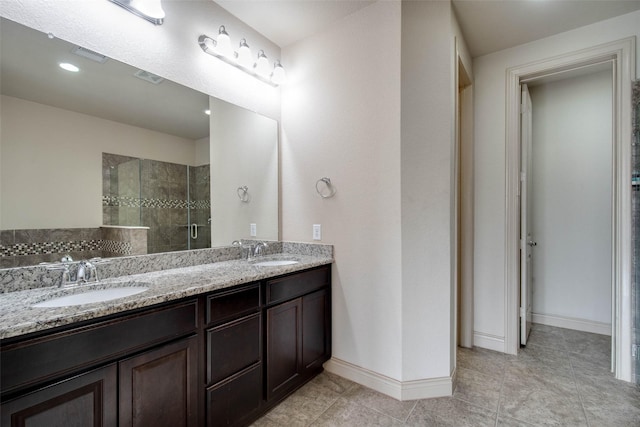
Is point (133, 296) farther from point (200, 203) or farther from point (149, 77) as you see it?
point (149, 77)

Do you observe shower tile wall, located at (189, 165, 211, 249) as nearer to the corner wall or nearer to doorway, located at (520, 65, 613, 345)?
the corner wall

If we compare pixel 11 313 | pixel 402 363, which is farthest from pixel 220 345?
pixel 402 363

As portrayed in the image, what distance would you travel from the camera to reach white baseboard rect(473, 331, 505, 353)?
102 inches

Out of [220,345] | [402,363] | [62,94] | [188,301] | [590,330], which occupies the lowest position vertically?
[590,330]

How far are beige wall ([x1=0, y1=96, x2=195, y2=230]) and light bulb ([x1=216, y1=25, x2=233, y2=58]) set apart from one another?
2.61 feet

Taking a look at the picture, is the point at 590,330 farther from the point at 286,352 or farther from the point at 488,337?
the point at 286,352

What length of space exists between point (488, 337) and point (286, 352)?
191 centimetres

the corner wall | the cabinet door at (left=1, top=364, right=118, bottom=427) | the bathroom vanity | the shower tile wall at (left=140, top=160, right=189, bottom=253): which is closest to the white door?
the corner wall

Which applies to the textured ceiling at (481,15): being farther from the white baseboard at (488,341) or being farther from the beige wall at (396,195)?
the white baseboard at (488,341)

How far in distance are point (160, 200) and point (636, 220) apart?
10.6 feet

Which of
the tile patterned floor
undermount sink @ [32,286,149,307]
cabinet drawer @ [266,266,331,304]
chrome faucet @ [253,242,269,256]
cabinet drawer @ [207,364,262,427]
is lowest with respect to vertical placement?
the tile patterned floor

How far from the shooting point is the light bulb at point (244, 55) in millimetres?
2137

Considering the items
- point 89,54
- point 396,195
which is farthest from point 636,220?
point 89,54

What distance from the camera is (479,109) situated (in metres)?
2.70
